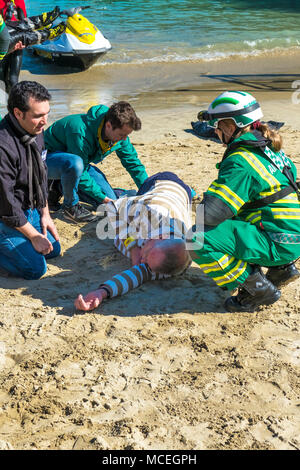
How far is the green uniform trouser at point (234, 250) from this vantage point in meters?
3.42

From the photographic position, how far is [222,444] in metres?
2.55

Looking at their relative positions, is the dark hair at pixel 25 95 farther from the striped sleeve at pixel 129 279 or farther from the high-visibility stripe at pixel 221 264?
the high-visibility stripe at pixel 221 264

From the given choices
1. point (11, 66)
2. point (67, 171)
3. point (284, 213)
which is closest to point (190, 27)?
point (11, 66)

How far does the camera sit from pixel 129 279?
3.85m

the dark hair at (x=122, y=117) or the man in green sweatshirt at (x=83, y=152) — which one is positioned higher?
the dark hair at (x=122, y=117)

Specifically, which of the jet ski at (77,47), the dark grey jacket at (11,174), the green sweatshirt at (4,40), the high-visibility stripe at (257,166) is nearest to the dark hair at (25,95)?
the dark grey jacket at (11,174)

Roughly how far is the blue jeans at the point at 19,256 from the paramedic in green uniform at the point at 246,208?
117 centimetres

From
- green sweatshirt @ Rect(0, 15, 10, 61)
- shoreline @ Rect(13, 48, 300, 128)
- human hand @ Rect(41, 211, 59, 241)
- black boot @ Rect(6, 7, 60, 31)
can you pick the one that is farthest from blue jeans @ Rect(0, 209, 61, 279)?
shoreline @ Rect(13, 48, 300, 128)

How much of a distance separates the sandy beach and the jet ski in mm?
8015

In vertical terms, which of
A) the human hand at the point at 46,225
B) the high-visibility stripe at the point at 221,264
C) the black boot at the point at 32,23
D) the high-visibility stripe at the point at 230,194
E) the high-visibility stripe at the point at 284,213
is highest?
the high-visibility stripe at the point at 230,194

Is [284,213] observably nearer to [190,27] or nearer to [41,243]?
[41,243]

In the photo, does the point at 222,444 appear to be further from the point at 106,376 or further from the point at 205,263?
the point at 205,263

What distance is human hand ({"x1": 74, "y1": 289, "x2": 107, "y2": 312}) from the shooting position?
357 centimetres
